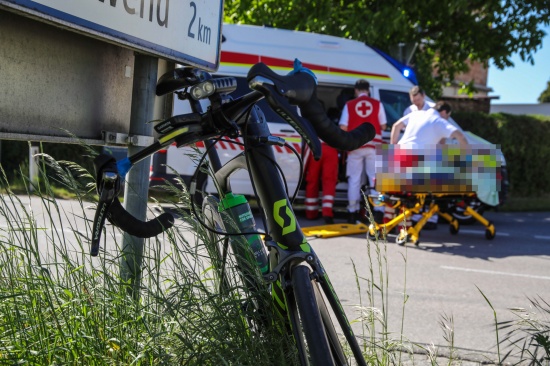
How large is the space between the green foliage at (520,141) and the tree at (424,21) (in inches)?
77.5

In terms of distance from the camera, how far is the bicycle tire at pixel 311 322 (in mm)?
2168

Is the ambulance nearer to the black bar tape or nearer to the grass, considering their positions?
the grass

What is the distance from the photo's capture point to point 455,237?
11.5 metres

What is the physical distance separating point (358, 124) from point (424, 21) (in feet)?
24.5

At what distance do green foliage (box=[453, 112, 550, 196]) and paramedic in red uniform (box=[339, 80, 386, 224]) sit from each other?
214 inches

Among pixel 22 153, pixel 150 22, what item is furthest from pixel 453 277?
pixel 22 153

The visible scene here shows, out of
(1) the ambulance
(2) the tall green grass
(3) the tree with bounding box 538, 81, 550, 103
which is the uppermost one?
(3) the tree with bounding box 538, 81, 550, 103

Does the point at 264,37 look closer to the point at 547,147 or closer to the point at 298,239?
the point at 547,147

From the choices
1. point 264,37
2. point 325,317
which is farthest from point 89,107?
point 264,37

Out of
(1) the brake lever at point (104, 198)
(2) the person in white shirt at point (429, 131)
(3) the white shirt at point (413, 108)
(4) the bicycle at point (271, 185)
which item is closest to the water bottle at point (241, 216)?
(4) the bicycle at point (271, 185)

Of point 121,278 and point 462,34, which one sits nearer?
point 121,278

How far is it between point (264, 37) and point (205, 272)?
10.3 metres

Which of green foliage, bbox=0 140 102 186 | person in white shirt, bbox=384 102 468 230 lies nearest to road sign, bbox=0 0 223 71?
person in white shirt, bbox=384 102 468 230

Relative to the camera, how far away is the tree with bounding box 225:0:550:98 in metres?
17.5
